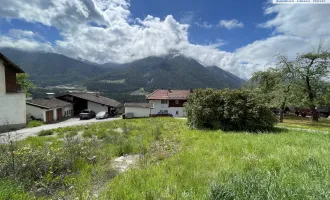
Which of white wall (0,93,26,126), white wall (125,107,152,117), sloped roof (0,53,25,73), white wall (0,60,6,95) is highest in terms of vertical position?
sloped roof (0,53,25,73)

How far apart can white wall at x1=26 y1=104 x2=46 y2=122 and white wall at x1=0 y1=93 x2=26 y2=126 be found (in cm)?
930

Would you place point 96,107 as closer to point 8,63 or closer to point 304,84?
point 8,63

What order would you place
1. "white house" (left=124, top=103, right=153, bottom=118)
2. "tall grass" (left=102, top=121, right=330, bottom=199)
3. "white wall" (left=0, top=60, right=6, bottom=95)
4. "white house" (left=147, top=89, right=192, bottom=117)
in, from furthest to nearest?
"white house" (left=147, top=89, right=192, bottom=117) → "white house" (left=124, top=103, right=153, bottom=118) → "white wall" (left=0, top=60, right=6, bottom=95) → "tall grass" (left=102, top=121, right=330, bottom=199)

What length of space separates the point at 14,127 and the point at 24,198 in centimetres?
2559

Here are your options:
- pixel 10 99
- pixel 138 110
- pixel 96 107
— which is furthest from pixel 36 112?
pixel 138 110

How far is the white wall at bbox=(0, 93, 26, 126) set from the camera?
22.3 meters

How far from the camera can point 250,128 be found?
1574 cm

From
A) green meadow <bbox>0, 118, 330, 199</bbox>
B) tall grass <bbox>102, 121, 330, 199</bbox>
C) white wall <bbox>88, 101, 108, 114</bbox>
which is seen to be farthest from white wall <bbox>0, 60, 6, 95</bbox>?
white wall <bbox>88, 101, 108, 114</bbox>

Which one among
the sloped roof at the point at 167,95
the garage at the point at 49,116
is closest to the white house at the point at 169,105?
the sloped roof at the point at 167,95

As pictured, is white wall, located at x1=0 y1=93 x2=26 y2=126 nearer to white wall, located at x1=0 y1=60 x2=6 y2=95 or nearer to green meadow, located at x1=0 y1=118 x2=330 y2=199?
white wall, located at x1=0 y1=60 x2=6 y2=95

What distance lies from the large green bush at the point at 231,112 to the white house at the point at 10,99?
74.2 feet

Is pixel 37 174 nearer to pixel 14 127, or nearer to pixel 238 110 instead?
pixel 238 110

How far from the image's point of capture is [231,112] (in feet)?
52.6

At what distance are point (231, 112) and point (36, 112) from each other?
3473 cm
